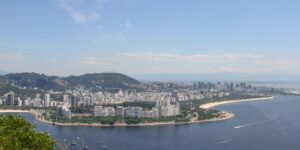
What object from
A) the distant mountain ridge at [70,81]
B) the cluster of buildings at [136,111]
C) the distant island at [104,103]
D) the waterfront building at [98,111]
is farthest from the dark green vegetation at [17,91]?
the cluster of buildings at [136,111]

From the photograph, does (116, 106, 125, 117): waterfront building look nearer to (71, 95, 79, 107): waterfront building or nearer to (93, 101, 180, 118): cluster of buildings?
(93, 101, 180, 118): cluster of buildings

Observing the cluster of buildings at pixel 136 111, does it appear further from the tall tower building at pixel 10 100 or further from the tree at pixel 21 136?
the tree at pixel 21 136

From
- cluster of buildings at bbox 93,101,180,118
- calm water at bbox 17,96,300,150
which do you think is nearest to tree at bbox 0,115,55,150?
calm water at bbox 17,96,300,150

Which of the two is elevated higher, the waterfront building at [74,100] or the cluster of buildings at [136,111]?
the waterfront building at [74,100]

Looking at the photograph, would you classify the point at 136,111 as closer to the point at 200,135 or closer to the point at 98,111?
the point at 98,111

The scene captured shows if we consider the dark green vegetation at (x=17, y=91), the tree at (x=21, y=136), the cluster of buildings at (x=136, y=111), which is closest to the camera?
the tree at (x=21, y=136)

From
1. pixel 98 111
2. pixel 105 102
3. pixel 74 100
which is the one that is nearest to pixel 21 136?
pixel 98 111

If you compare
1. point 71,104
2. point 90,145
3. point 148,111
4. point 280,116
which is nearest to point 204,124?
point 148,111
